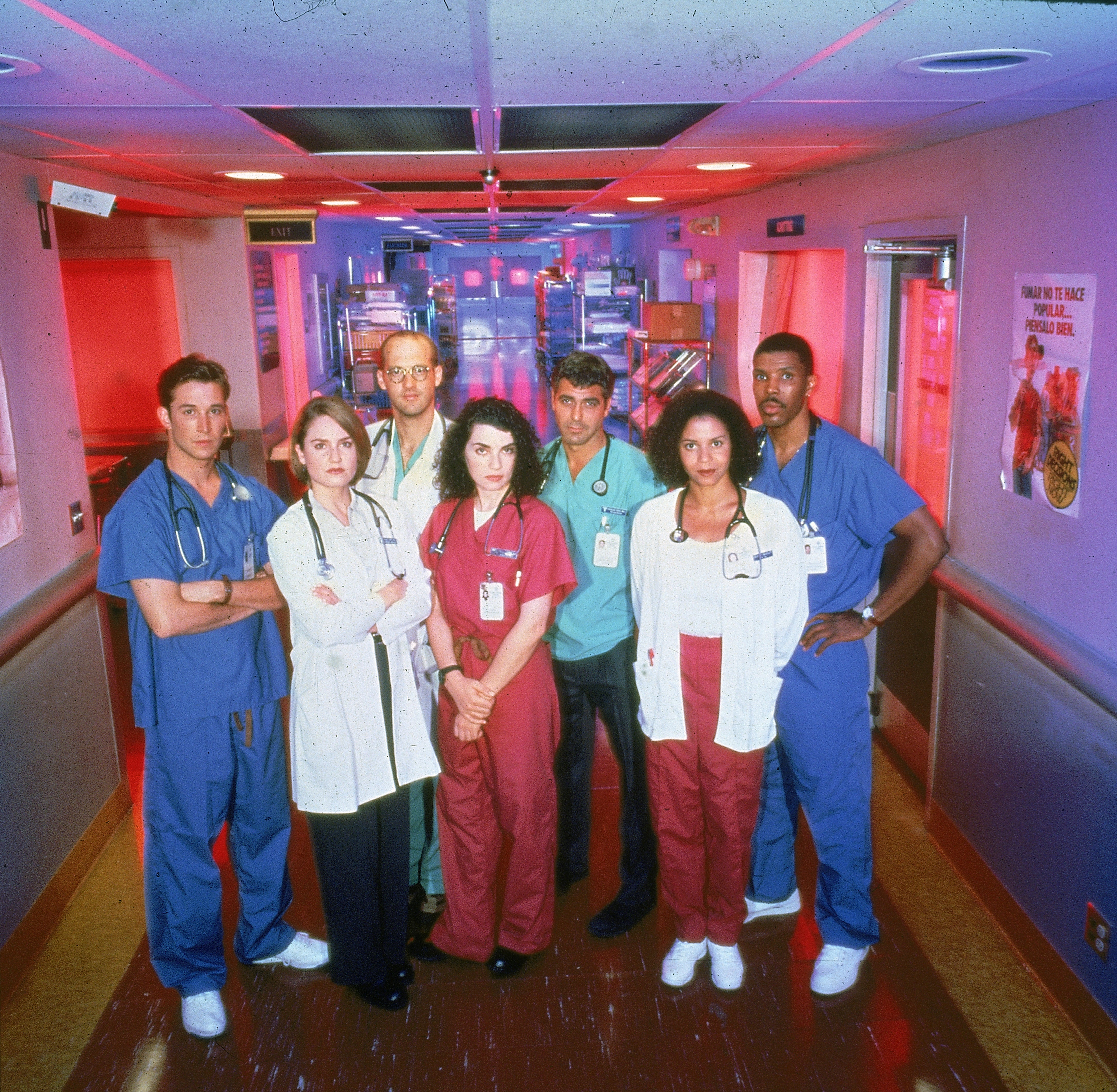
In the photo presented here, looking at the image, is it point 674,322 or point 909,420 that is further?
point 674,322

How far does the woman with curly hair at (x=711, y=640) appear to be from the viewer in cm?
241

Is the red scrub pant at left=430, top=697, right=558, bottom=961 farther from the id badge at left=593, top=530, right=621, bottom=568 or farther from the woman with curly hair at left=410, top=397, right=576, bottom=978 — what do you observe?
the id badge at left=593, top=530, right=621, bottom=568

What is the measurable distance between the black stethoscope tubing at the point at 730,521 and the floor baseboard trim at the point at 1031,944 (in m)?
1.50

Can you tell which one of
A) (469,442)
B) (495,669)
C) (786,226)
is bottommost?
(495,669)

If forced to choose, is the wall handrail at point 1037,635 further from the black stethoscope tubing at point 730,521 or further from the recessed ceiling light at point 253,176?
the recessed ceiling light at point 253,176

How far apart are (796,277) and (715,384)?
4.02ft

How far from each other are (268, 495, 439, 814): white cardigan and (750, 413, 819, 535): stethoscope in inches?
A: 42.0

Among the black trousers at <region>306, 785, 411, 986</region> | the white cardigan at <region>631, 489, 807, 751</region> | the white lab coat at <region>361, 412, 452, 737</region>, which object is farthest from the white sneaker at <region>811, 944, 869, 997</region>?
the white lab coat at <region>361, 412, 452, 737</region>

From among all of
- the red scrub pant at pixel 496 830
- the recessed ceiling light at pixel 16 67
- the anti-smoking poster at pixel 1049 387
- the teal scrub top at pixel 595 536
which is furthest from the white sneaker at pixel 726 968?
the recessed ceiling light at pixel 16 67

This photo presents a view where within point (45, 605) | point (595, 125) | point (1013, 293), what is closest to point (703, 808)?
point (1013, 293)

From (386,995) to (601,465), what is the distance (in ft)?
5.35

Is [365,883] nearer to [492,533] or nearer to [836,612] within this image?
[492,533]

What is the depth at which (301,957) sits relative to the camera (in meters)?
2.78

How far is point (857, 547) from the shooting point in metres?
2.73
